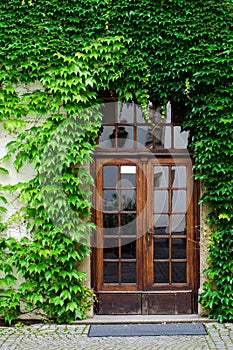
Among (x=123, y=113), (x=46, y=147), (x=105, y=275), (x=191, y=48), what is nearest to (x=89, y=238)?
(x=105, y=275)

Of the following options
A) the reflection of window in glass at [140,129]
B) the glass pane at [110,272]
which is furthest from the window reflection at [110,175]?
the glass pane at [110,272]

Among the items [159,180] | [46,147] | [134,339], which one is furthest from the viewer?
[159,180]

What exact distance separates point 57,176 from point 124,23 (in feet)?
7.42

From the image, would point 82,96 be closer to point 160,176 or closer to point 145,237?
point 160,176

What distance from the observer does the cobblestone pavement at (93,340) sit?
5.32m

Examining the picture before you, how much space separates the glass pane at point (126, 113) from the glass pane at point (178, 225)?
1.52 m

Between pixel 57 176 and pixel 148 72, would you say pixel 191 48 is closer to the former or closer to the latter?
pixel 148 72

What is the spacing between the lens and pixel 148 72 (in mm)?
6344

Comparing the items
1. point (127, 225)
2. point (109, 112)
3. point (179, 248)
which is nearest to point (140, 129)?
point (109, 112)

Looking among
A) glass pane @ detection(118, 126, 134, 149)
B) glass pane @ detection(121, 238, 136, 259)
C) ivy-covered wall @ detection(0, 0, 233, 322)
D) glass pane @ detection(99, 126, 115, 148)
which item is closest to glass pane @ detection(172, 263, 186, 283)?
ivy-covered wall @ detection(0, 0, 233, 322)

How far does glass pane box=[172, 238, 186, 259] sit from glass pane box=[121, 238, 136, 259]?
1.86 ft

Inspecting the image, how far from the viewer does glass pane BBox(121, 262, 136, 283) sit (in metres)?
6.57

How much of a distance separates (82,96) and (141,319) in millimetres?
3130

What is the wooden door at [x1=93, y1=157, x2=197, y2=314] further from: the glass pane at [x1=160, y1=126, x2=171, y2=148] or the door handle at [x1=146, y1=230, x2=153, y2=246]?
the glass pane at [x1=160, y1=126, x2=171, y2=148]
